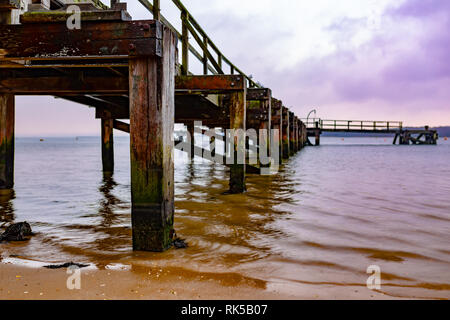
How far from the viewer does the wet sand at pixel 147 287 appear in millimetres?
2543

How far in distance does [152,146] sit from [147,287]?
1161 mm

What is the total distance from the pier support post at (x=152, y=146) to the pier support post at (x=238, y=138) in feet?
11.6

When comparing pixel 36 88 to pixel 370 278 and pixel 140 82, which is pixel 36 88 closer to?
pixel 140 82

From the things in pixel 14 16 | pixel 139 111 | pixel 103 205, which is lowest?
pixel 103 205

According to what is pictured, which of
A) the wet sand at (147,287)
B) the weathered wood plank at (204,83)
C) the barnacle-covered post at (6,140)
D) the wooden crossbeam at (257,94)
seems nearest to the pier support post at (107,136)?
the barnacle-covered post at (6,140)

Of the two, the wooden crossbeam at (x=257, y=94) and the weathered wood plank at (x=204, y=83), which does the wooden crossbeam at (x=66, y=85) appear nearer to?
the weathered wood plank at (x=204, y=83)

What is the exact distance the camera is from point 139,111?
3.28 m

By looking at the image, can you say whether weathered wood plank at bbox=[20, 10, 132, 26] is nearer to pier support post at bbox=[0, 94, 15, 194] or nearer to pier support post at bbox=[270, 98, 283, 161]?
pier support post at bbox=[0, 94, 15, 194]

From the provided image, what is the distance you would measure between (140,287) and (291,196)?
16.0 feet

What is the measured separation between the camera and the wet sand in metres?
2.54

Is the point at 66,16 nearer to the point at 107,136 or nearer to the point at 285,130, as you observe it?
the point at 107,136

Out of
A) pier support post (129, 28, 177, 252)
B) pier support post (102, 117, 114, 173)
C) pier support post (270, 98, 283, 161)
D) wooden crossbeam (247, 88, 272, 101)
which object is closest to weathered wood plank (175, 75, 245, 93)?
pier support post (129, 28, 177, 252)

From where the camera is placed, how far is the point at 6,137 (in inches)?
301
